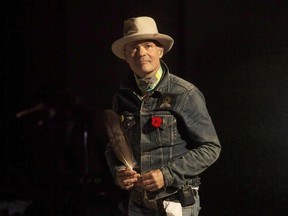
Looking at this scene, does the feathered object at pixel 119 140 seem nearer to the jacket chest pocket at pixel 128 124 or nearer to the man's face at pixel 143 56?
the jacket chest pocket at pixel 128 124

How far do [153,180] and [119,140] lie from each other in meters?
0.21

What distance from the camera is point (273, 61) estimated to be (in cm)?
231

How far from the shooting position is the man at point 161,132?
1713 millimetres

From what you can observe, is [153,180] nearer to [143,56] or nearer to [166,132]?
[166,132]

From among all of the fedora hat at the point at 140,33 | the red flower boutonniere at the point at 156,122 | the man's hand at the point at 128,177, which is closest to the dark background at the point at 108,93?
the fedora hat at the point at 140,33

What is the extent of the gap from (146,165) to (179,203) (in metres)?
0.19

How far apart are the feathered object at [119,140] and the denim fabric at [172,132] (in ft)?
0.11

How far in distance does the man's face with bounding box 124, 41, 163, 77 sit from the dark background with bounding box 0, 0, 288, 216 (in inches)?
24.4

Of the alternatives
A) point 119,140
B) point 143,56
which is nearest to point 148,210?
point 119,140

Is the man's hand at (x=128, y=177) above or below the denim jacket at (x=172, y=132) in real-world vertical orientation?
below

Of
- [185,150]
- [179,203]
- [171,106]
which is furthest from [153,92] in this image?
Result: [179,203]

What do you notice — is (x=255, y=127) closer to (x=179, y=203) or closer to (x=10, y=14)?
(x=179, y=203)

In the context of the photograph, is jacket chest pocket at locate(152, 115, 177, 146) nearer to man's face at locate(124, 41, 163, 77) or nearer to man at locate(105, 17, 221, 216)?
man at locate(105, 17, 221, 216)

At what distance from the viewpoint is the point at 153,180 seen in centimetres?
165
